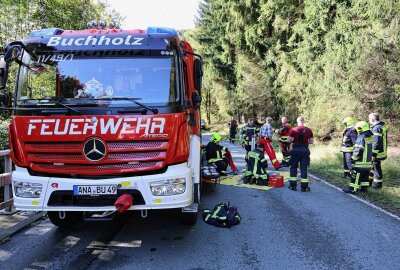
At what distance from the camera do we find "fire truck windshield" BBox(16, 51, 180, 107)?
15.5 feet

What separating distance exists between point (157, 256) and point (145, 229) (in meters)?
1.17

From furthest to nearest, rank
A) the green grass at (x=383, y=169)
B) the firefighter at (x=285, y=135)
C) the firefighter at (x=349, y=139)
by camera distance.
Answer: the firefighter at (x=285, y=135) < the firefighter at (x=349, y=139) < the green grass at (x=383, y=169)

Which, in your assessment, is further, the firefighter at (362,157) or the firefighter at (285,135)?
the firefighter at (285,135)

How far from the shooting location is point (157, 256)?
4.73m

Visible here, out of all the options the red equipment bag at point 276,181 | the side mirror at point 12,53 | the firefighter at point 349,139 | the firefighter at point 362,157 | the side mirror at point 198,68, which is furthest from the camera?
the firefighter at point 349,139

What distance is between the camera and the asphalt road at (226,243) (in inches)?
177

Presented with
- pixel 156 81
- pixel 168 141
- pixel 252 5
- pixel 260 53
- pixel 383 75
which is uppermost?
pixel 252 5

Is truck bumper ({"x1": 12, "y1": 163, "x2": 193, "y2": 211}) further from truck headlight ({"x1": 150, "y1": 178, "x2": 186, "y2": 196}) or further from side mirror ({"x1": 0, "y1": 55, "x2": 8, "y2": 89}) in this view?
side mirror ({"x1": 0, "y1": 55, "x2": 8, "y2": 89})

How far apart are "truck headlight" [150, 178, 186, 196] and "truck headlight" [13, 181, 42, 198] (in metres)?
1.42

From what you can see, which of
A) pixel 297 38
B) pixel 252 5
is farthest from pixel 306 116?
pixel 252 5

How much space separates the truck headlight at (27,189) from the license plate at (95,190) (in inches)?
19.0

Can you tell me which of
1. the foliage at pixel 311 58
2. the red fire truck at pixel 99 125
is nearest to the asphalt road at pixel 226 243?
the red fire truck at pixel 99 125

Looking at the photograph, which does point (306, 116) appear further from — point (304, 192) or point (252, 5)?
point (304, 192)

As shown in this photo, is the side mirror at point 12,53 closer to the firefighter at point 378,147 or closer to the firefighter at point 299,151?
the firefighter at point 299,151
